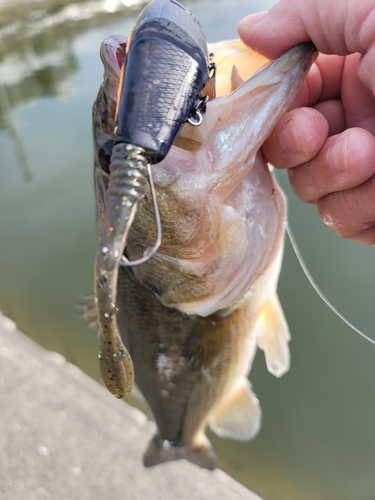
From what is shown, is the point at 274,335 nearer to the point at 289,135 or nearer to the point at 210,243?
the point at 210,243

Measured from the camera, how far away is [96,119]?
98 centimetres

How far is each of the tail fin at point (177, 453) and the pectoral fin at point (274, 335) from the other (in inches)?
26.9

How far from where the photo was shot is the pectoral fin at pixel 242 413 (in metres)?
1.89

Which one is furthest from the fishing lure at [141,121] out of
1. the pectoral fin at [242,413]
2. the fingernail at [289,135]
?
the pectoral fin at [242,413]

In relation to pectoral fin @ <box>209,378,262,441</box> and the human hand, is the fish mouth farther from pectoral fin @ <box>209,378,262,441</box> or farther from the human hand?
pectoral fin @ <box>209,378,262,441</box>

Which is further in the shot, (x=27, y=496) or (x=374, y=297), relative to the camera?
(x=27, y=496)

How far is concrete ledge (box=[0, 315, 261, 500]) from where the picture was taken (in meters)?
2.06

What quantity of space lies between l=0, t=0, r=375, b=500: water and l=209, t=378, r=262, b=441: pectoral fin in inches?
22.9

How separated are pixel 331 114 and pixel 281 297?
80.8 inches

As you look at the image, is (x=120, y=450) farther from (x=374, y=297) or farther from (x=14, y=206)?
(x=14, y=206)

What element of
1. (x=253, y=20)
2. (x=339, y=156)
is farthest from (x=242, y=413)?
(x=253, y=20)

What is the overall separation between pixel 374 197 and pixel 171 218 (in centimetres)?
64

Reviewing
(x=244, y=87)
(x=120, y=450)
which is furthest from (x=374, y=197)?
(x=120, y=450)

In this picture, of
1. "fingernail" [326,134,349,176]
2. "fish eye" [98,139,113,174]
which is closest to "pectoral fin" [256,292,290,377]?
"fingernail" [326,134,349,176]
